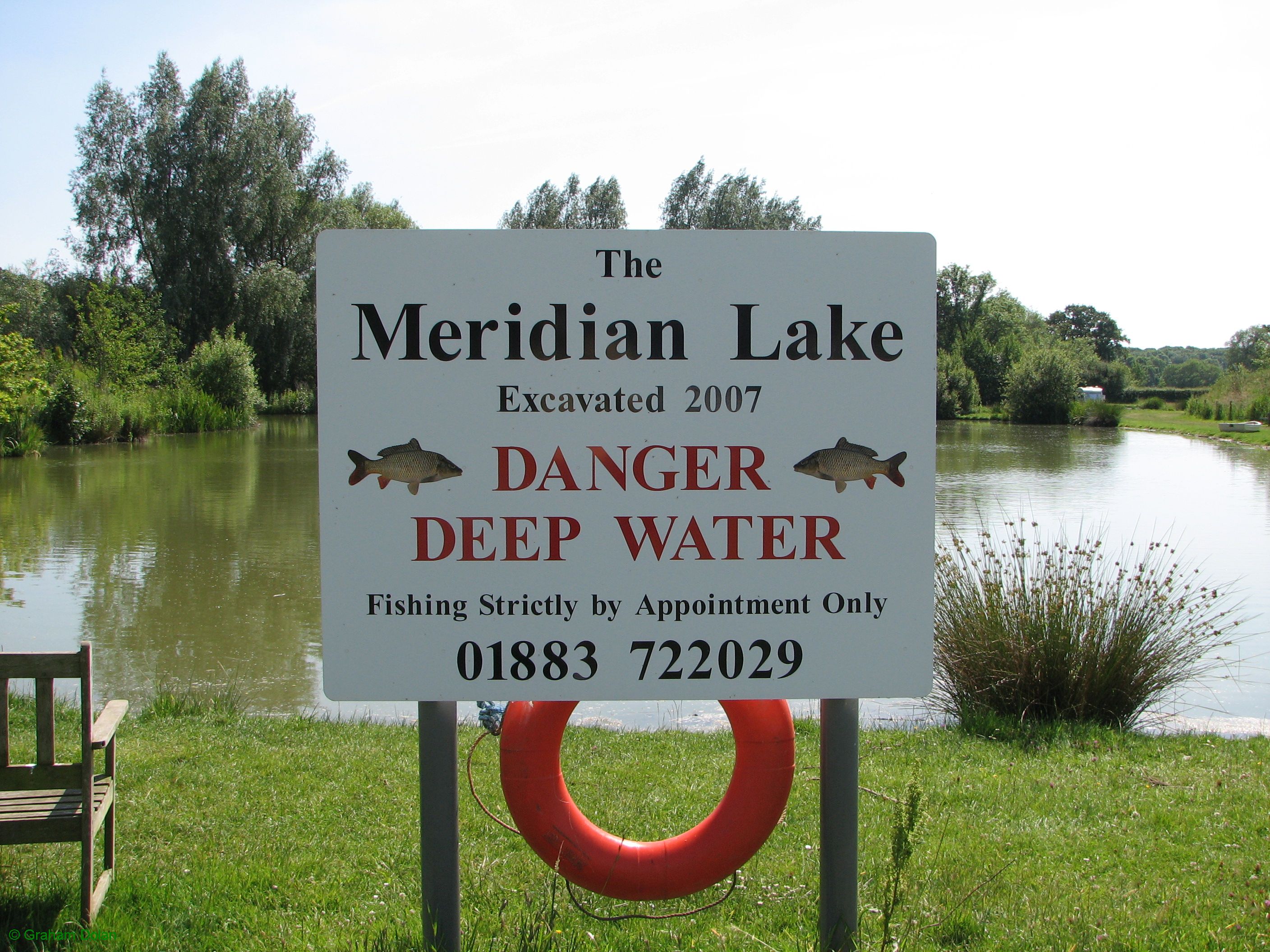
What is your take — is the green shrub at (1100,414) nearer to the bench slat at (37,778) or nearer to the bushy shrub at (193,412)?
the bushy shrub at (193,412)

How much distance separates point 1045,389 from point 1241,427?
12.1 m

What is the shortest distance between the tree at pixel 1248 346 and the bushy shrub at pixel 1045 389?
20.8 meters

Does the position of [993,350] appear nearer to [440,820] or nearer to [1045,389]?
[1045,389]

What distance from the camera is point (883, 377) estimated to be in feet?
7.15

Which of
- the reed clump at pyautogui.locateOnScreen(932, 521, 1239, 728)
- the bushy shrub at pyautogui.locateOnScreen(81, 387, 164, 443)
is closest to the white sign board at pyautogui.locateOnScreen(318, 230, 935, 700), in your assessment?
the reed clump at pyautogui.locateOnScreen(932, 521, 1239, 728)

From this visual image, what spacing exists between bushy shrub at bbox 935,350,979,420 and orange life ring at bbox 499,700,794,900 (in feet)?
186

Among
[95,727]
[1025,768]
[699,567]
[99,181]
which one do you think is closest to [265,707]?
[95,727]

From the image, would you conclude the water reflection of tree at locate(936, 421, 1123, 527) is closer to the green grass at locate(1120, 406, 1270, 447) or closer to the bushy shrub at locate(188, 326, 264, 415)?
the green grass at locate(1120, 406, 1270, 447)

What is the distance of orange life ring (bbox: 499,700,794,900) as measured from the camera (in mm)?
2400

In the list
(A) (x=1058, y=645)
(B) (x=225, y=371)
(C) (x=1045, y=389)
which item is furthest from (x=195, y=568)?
(C) (x=1045, y=389)

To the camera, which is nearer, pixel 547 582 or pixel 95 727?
pixel 547 582

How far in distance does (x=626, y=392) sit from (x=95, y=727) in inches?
84.2

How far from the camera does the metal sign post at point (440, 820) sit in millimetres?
2152

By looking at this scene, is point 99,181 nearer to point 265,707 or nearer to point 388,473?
point 265,707
